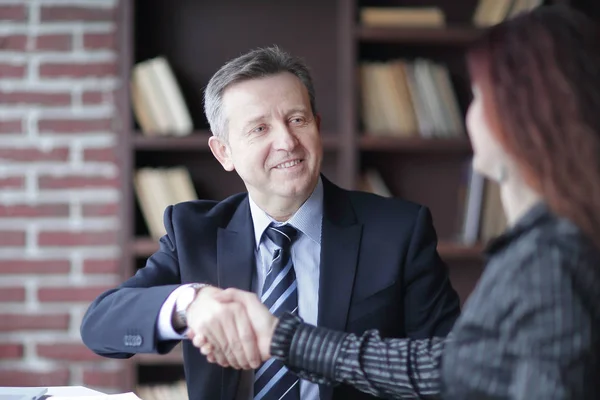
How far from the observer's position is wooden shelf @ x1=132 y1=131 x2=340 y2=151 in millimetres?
2875

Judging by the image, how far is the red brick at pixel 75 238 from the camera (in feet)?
9.77

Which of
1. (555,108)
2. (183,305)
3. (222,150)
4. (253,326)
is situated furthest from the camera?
(222,150)

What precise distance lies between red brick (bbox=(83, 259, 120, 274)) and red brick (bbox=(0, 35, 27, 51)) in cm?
83

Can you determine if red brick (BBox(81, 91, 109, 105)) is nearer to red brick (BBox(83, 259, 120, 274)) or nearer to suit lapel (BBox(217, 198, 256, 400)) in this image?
red brick (BBox(83, 259, 120, 274))

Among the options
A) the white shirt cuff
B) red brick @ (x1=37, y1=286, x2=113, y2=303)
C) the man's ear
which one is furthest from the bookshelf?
the white shirt cuff

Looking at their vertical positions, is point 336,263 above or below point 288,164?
below

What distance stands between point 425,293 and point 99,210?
164 cm

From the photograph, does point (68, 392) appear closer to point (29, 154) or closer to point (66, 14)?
point (29, 154)

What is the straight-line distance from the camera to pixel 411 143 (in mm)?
2922

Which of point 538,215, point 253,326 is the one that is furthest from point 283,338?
point 538,215

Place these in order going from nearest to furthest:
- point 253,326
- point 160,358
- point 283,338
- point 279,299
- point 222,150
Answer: point 283,338 → point 253,326 → point 279,299 → point 222,150 → point 160,358

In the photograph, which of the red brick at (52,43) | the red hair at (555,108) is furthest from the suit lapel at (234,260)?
the red brick at (52,43)

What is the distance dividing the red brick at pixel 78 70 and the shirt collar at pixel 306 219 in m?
1.40

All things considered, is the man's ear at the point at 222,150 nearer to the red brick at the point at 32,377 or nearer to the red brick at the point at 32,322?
the red brick at the point at 32,322
